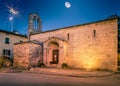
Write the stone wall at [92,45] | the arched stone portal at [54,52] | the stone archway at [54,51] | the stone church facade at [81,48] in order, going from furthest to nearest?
the stone archway at [54,51] < the arched stone portal at [54,52] < the stone church facade at [81,48] < the stone wall at [92,45]

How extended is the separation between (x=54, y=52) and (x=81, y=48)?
471 cm

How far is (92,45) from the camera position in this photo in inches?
641

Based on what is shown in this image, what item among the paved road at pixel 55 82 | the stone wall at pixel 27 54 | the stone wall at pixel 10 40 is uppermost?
the stone wall at pixel 10 40

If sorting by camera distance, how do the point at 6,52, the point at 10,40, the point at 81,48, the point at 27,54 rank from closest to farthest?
1. the point at 81,48
2. the point at 27,54
3. the point at 6,52
4. the point at 10,40

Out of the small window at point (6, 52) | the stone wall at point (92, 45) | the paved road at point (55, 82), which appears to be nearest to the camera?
the paved road at point (55, 82)

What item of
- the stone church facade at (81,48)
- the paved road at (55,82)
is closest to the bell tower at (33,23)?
the stone church facade at (81,48)

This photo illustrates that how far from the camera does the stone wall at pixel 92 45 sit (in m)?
14.8

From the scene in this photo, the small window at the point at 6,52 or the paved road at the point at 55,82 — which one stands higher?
the small window at the point at 6,52

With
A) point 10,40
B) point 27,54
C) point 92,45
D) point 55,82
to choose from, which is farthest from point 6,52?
point 55,82

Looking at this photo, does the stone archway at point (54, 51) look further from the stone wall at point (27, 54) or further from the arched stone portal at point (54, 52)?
the stone wall at point (27, 54)

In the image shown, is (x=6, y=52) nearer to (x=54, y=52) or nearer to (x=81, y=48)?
(x=54, y=52)

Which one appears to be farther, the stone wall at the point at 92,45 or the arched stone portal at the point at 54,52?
the arched stone portal at the point at 54,52

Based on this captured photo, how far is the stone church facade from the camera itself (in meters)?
14.9

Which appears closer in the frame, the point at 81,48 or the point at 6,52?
the point at 81,48
